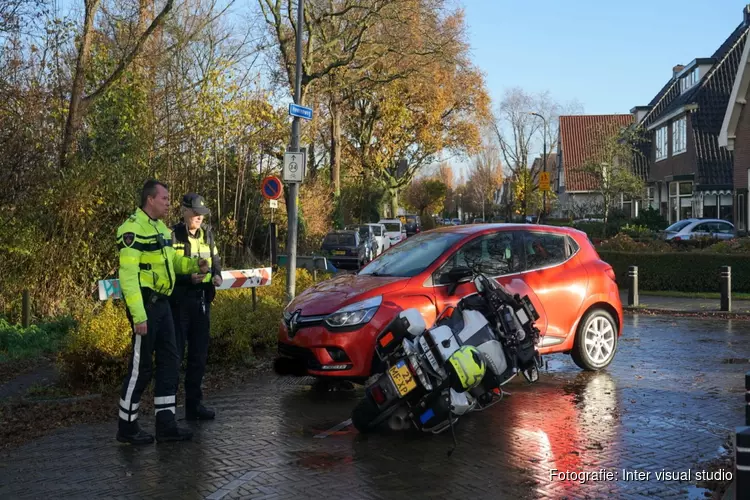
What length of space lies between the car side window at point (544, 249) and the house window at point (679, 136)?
108 feet

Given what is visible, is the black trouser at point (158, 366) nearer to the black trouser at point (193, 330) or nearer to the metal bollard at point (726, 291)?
the black trouser at point (193, 330)

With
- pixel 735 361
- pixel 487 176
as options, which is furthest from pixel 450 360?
pixel 487 176

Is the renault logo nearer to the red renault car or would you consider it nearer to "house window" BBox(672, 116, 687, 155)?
the red renault car

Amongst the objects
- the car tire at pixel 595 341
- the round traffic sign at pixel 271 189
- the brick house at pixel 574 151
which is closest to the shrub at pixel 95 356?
the car tire at pixel 595 341

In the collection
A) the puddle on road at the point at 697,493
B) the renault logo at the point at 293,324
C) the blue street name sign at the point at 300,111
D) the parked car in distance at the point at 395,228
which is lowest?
the puddle on road at the point at 697,493

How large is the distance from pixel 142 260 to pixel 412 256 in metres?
3.25

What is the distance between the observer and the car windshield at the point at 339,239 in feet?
99.7

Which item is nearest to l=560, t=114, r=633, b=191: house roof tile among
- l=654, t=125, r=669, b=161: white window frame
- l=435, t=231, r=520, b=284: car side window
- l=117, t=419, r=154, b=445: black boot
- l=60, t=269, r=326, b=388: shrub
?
l=654, t=125, r=669, b=161: white window frame

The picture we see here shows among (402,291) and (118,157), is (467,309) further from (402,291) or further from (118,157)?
(118,157)

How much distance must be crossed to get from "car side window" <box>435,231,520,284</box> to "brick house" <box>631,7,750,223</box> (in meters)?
30.0

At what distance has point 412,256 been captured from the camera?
8.62 m

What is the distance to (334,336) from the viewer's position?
24.6 ft

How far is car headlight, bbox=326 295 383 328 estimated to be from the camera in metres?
7.54

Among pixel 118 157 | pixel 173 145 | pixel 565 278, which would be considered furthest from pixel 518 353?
pixel 173 145
